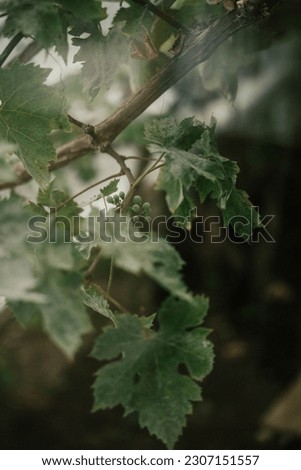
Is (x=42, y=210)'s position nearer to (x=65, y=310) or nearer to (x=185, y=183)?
(x=185, y=183)

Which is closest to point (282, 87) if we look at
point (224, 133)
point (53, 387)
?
point (224, 133)

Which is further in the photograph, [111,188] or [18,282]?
[111,188]

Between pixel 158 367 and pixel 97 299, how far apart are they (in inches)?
4.5

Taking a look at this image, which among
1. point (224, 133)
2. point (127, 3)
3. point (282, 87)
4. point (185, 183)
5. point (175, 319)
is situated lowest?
point (224, 133)

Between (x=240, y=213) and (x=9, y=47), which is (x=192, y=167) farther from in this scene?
(x=9, y=47)

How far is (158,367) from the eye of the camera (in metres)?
0.63

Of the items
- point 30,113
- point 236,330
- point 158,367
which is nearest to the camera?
point 158,367

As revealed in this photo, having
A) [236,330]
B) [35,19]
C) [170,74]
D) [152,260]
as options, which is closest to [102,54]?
[170,74]

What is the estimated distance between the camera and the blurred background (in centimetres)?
277

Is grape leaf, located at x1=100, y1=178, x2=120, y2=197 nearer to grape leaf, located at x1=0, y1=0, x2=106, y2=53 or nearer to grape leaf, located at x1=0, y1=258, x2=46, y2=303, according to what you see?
grape leaf, located at x1=0, y1=0, x2=106, y2=53

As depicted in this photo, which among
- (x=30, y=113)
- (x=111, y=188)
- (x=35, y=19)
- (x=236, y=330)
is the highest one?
(x=35, y=19)

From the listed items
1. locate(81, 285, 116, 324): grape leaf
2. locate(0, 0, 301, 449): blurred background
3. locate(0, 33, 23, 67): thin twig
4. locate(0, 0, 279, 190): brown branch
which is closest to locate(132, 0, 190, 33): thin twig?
locate(0, 0, 279, 190): brown branch

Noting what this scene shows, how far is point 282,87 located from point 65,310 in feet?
8.55

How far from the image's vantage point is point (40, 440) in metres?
2.94
